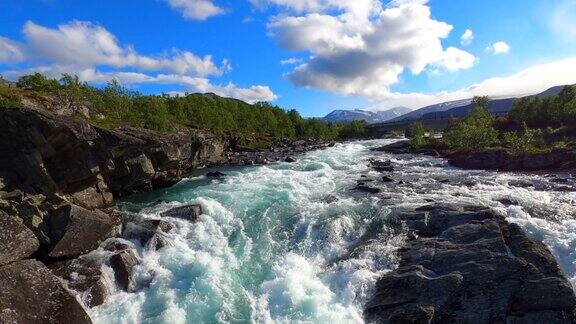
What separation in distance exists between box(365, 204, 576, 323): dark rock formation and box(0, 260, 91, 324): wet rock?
1315 cm

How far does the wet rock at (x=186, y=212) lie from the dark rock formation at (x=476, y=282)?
1441 cm

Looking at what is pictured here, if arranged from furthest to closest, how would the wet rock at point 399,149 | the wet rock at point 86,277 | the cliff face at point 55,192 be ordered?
the wet rock at point 399,149
the wet rock at point 86,277
the cliff face at point 55,192

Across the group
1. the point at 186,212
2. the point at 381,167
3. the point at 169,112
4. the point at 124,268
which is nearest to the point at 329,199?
the point at 186,212

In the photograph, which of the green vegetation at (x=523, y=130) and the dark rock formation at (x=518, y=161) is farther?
the green vegetation at (x=523, y=130)

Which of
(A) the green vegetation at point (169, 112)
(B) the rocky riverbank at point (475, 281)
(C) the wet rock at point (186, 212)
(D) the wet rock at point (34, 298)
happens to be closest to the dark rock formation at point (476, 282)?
(B) the rocky riverbank at point (475, 281)

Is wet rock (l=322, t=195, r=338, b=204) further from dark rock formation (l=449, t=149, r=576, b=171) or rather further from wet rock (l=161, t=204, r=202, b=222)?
dark rock formation (l=449, t=149, r=576, b=171)

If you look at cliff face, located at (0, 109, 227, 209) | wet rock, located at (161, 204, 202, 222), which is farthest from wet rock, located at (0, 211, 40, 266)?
wet rock, located at (161, 204, 202, 222)

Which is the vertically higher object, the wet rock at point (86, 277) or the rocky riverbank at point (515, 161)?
the wet rock at point (86, 277)

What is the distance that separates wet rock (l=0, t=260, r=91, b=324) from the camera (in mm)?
15617

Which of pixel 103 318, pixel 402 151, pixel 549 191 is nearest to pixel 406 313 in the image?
pixel 103 318

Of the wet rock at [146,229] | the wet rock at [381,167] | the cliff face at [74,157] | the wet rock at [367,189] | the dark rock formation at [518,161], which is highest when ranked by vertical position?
the cliff face at [74,157]

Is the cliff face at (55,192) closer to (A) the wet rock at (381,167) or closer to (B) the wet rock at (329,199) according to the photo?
(B) the wet rock at (329,199)

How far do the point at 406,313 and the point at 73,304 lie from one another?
14.5 metres

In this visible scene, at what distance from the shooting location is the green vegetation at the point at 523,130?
60.3 meters
